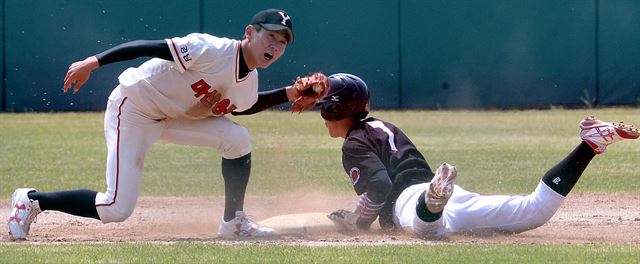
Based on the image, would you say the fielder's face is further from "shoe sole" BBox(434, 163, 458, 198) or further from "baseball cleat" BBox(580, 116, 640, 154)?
"baseball cleat" BBox(580, 116, 640, 154)

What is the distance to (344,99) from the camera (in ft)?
21.0

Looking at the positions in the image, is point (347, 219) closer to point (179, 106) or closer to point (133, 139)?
point (179, 106)

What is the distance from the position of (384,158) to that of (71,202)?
174cm

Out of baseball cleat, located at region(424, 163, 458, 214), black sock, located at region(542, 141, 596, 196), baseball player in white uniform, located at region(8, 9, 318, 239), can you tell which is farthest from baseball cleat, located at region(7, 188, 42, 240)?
black sock, located at region(542, 141, 596, 196)

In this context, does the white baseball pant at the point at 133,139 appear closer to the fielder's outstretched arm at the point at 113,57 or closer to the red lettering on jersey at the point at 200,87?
the red lettering on jersey at the point at 200,87

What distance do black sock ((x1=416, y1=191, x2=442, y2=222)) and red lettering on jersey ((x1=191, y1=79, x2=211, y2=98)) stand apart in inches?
49.4

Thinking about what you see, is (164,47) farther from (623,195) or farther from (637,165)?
(637,165)

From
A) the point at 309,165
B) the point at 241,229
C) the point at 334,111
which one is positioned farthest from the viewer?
the point at 309,165

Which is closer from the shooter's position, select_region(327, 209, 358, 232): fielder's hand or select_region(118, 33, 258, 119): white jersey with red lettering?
select_region(118, 33, 258, 119): white jersey with red lettering

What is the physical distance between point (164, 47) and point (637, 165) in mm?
6444

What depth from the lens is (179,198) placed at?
8.60m

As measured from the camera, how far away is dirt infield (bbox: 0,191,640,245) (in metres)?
6.03

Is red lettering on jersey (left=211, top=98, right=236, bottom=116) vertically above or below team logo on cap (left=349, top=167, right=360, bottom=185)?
above

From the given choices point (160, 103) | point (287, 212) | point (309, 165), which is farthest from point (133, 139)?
point (309, 165)
